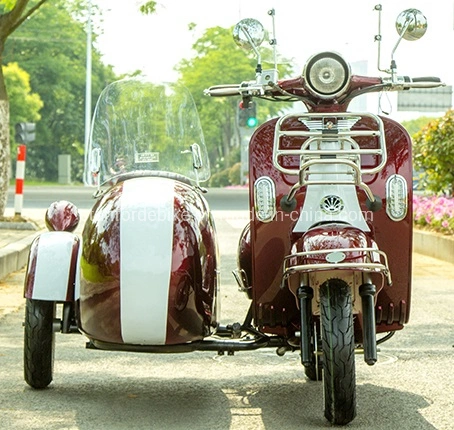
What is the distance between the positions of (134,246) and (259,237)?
2.18ft

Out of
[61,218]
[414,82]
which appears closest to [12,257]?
[61,218]

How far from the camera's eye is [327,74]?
5.71 meters

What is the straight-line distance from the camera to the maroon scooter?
551 centimetres

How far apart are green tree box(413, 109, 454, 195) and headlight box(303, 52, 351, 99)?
11436mm

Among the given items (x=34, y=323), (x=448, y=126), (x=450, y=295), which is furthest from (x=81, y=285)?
(x=448, y=126)

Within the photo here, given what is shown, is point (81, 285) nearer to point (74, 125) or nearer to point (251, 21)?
point (251, 21)

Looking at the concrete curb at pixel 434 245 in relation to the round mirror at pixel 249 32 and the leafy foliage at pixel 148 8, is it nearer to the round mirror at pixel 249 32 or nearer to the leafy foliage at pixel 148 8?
the leafy foliage at pixel 148 8

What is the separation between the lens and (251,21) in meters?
6.29

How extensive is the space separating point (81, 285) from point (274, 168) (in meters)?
1.07

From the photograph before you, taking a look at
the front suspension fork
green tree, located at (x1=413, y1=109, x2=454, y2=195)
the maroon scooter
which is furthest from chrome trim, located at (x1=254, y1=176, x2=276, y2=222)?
green tree, located at (x1=413, y1=109, x2=454, y2=195)

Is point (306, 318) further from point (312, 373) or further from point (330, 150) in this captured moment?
point (312, 373)

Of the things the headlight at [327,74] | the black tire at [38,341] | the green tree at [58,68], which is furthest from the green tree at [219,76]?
the headlight at [327,74]

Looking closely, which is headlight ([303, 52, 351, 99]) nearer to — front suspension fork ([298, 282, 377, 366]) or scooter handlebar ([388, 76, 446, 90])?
scooter handlebar ([388, 76, 446, 90])

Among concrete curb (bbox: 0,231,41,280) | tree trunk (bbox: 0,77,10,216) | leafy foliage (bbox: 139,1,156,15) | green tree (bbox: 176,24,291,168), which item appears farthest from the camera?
green tree (bbox: 176,24,291,168)
